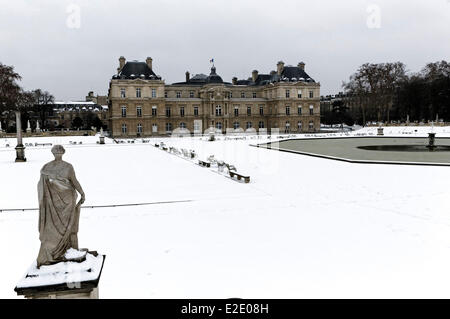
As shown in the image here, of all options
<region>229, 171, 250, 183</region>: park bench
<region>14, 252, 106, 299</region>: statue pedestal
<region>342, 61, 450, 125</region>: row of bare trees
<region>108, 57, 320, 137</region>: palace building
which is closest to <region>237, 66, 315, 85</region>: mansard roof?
<region>108, 57, 320, 137</region>: palace building

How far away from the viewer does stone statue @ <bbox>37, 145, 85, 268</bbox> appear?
3.91 metres

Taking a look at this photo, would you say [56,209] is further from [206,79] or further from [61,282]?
[206,79]

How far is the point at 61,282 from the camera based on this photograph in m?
3.87

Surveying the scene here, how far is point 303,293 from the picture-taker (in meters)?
4.82

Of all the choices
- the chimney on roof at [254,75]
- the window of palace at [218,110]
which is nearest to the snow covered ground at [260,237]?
the window of palace at [218,110]

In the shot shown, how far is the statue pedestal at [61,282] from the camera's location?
12.5ft

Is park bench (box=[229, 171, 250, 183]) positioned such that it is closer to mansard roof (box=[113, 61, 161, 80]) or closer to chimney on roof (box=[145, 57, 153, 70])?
mansard roof (box=[113, 61, 161, 80])

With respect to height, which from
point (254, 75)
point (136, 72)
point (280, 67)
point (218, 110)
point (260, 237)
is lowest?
point (260, 237)

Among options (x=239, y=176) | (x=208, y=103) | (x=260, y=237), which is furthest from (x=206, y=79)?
(x=260, y=237)

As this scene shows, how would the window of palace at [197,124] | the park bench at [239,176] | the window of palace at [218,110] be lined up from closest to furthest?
the park bench at [239,176], the window of palace at [197,124], the window of palace at [218,110]

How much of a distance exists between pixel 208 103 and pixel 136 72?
12482 mm

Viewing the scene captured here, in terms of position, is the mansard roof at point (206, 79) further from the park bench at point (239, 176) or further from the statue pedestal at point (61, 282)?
the statue pedestal at point (61, 282)

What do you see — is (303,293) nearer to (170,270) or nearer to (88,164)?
(170,270)

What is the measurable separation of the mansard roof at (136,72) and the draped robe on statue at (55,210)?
56267mm
